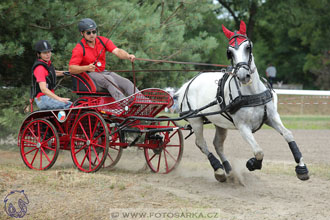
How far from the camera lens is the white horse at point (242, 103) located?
6402 millimetres

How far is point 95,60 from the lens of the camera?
26.2 feet

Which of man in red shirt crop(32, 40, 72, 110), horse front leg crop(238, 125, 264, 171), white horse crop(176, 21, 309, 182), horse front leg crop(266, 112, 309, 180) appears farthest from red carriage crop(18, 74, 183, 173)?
horse front leg crop(266, 112, 309, 180)

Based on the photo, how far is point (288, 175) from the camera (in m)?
8.12

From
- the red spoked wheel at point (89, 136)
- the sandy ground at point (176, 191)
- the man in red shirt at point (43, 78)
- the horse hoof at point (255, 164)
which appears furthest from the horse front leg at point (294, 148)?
the man in red shirt at point (43, 78)

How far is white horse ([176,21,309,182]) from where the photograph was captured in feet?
21.0

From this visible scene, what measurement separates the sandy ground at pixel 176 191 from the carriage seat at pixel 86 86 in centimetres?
129

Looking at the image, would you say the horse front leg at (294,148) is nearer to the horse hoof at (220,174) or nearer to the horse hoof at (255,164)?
the horse hoof at (255,164)

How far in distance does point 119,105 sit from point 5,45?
296 cm

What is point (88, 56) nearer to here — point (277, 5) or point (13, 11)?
point (13, 11)

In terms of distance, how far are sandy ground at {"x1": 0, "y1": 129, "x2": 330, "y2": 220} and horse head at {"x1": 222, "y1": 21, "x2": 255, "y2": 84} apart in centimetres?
153

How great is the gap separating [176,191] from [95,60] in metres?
2.61

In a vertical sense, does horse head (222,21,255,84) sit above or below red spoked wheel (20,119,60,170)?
Answer: above

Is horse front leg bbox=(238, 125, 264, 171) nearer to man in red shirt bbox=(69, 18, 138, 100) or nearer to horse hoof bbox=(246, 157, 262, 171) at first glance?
horse hoof bbox=(246, 157, 262, 171)

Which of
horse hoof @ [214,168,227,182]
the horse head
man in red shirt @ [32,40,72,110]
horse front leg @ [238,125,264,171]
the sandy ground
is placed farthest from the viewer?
man in red shirt @ [32,40,72,110]
